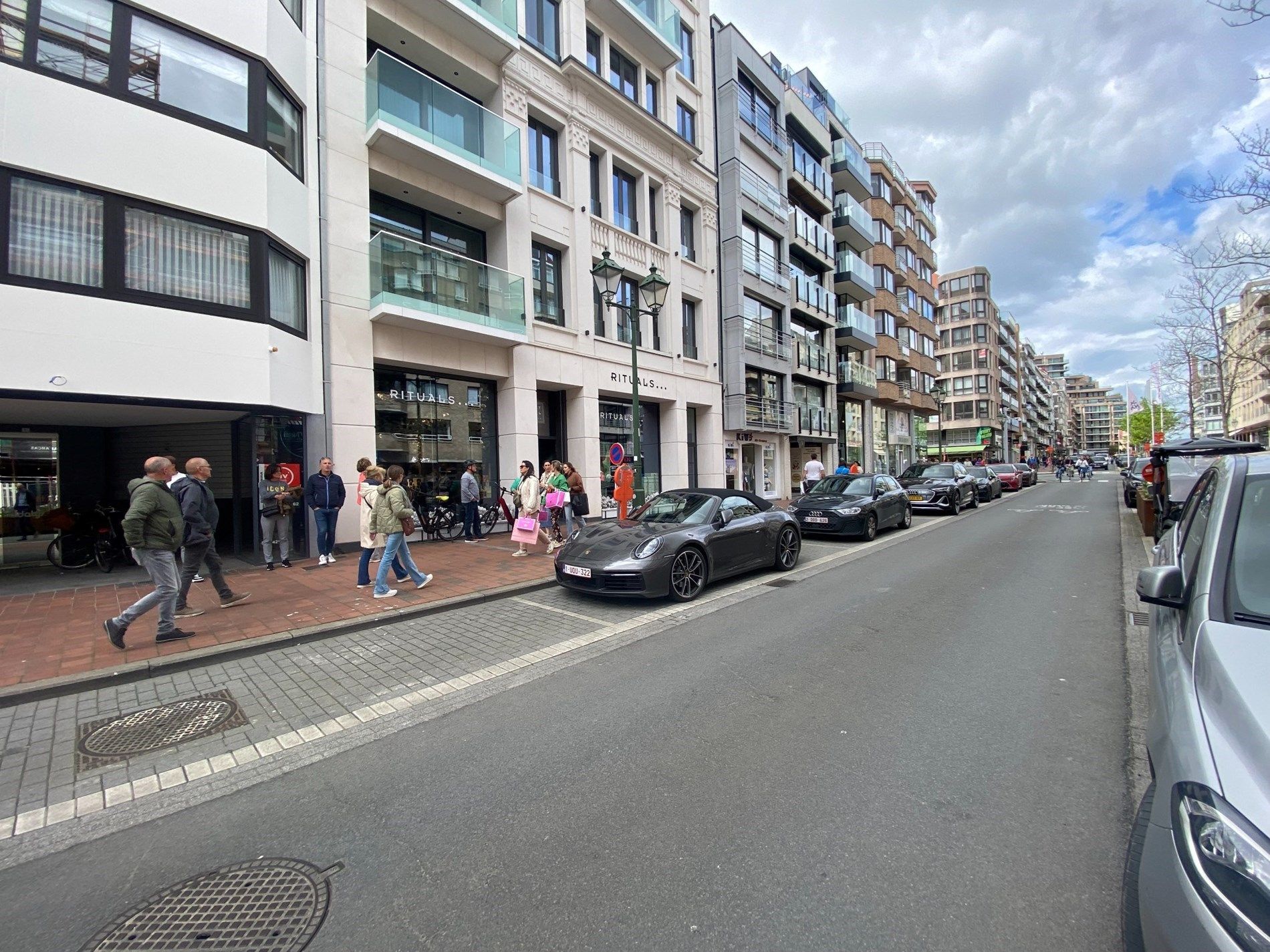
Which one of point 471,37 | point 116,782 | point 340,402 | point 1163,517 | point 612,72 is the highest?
point 612,72

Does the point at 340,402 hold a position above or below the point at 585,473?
above

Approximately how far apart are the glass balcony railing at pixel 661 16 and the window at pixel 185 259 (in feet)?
47.8

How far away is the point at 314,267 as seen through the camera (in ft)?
34.5

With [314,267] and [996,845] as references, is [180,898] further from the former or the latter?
[314,267]

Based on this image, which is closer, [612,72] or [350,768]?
[350,768]

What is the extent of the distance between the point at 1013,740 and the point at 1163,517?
10103 millimetres

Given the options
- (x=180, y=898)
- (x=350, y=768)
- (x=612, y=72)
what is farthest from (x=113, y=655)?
(x=612, y=72)

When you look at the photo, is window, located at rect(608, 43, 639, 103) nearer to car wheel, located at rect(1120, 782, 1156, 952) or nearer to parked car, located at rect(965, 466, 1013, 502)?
parked car, located at rect(965, 466, 1013, 502)

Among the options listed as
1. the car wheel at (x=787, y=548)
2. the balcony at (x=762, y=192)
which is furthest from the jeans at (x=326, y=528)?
the balcony at (x=762, y=192)

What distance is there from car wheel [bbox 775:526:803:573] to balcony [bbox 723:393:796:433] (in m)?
12.3

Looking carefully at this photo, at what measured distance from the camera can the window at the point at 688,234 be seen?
65.0ft

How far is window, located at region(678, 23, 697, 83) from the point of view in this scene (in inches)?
783

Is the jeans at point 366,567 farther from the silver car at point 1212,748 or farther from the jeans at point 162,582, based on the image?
the silver car at point 1212,748

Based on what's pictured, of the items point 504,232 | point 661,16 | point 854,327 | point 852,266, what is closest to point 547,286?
point 504,232
